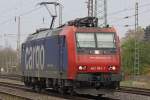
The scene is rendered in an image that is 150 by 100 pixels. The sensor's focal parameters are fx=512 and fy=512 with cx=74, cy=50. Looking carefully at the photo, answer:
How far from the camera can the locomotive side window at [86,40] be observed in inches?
835

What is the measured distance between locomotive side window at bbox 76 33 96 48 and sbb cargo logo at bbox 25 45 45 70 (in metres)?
3.96

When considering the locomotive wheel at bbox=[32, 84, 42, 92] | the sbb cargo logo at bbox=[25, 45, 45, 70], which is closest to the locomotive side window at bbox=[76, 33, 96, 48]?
the sbb cargo logo at bbox=[25, 45, 45, 70]

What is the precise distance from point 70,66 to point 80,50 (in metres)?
0.81

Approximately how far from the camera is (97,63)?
20.6 meters

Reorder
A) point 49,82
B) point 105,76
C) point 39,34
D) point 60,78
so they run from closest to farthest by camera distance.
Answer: point 105,76, point 60,78, point 49,82, point 39,34

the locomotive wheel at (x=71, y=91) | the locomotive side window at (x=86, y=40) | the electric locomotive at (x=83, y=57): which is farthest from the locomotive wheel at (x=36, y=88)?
the locomotive side window at (x=86, y=40)

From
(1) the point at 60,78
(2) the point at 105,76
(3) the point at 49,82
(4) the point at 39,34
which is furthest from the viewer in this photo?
(4) the point at 39,34

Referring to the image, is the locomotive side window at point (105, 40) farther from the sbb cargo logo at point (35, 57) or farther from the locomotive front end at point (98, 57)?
the sbb cargo logo at point (35, 57)

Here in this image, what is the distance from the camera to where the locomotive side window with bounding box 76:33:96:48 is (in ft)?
69.6

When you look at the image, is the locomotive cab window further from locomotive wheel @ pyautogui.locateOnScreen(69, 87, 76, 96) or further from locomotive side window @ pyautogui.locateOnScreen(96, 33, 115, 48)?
locomotive wheel @ pyautogui.locateOnScreen(69, 87, 76, 96)

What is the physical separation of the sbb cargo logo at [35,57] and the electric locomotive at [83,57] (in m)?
1.17

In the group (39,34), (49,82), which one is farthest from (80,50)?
(39,34)

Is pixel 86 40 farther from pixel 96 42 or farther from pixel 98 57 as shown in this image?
pixel 98 57

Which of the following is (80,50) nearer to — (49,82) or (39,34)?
(49,82)
